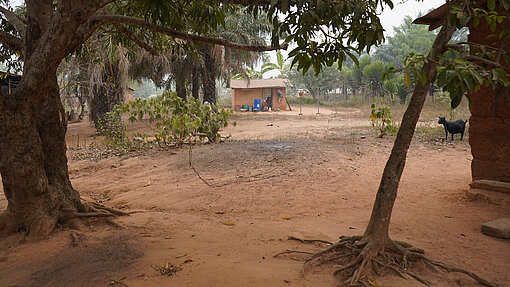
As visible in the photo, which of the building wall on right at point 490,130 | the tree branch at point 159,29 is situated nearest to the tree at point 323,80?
the building wall on right at point 490,130

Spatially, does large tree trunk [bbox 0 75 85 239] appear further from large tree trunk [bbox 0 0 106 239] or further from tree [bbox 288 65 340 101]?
tree [bbox 288 65 340 101]

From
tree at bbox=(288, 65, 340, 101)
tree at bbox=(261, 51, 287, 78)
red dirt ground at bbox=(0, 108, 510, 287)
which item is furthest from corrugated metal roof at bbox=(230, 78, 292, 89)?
red dirt ground at bbox=(0, 108, 510, 287)

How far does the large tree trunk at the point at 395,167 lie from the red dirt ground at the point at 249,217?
0.40m

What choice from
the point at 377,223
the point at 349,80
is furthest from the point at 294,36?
the point at 349,80

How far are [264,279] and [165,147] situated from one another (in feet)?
24.1

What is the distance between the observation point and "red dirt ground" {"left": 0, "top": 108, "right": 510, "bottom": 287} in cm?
295

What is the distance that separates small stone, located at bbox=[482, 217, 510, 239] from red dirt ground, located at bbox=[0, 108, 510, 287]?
11 centimetres

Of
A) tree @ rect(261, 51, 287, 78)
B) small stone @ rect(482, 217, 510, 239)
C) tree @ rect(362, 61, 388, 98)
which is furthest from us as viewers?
tree @ rect(261, 51, 287, 78)

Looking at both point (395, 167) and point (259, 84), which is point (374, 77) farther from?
point (395, 167)

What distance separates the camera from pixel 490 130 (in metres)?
5.24

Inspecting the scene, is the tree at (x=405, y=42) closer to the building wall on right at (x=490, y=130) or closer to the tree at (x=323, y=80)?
the tree at (x=323, y=80)

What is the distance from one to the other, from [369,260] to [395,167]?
844mm

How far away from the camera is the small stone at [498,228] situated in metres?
3.77

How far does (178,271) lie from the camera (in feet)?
9.57
